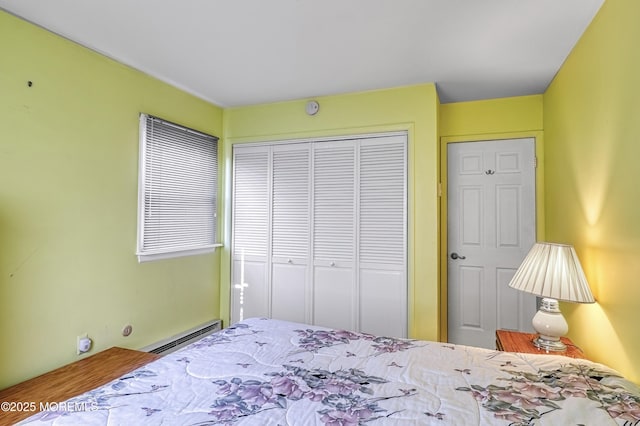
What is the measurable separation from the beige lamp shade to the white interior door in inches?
46.4

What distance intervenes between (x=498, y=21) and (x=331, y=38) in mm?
960

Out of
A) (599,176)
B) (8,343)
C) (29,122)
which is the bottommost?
(8,343)

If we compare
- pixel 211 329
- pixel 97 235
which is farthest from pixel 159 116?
pixel 211 329

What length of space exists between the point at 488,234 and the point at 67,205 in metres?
3.32

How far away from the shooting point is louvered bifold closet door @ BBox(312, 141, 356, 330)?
122 inches

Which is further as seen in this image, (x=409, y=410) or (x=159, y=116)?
(x=159, y=116)

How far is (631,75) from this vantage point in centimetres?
147

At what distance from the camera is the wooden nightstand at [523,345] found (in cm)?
188

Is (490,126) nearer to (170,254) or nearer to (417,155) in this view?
(417,155)

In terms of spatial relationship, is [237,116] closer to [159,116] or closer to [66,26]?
[159,116]

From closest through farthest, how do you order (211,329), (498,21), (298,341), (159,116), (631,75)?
(631,75), (298,341), (498,21), (159,116), (211,329)

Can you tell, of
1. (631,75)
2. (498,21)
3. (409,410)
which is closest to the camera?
(409,410)

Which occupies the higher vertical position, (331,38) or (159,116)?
(331,38)

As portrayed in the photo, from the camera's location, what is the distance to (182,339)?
2979 millimetres
